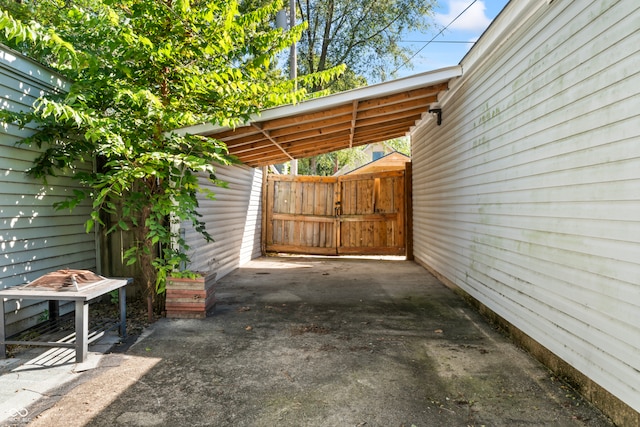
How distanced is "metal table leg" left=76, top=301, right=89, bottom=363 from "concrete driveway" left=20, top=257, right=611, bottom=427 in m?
0.19

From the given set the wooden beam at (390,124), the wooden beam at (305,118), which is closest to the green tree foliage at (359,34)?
the wooden beam at (390,124)

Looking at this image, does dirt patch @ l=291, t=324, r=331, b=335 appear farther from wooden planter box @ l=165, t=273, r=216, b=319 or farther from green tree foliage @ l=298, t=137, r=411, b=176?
green tree foliage @ l=298, t=137, r=411, b=176

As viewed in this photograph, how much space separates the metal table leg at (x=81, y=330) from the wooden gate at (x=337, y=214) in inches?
250

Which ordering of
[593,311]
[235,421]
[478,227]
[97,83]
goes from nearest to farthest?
[235,421], [593,311], [97,83], [478,227]

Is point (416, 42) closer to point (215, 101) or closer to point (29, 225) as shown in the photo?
point (215, 101)

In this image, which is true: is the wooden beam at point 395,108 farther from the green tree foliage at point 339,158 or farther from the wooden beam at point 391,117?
the green tree foliage at point 339,158

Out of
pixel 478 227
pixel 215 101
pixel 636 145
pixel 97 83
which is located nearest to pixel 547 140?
pixel 636 145

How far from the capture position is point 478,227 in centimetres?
429

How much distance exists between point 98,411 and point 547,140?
11.6ft

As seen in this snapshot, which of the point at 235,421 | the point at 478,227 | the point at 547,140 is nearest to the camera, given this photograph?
the point at 235,421

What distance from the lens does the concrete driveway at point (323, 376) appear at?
7.10ft

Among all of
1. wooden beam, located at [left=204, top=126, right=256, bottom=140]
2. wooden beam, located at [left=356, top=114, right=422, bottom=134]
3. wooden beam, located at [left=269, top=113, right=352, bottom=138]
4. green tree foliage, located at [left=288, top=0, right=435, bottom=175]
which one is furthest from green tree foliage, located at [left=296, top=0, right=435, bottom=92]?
wooden beam, located at [left=204, top=126, right=256, bottom=140]

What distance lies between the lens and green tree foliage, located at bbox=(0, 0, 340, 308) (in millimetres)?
3379

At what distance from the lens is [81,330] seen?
2.81m
